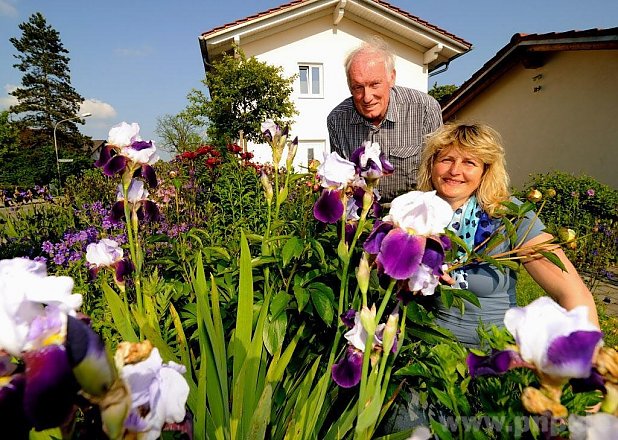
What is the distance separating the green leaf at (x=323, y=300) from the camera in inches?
51.3

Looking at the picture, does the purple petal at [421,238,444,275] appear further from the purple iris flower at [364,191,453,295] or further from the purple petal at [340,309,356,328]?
the purple petal at [340,309,356,328]

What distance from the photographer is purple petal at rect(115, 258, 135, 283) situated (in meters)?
1.56

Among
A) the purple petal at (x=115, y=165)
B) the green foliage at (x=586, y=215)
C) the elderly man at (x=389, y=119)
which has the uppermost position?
the elderly man at (x=389, y=119)

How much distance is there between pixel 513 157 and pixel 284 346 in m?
9.94

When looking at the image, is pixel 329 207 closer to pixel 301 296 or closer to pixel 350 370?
pixel 301 296

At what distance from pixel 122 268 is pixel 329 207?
2.94ft

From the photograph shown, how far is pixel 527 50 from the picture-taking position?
8.42 metres

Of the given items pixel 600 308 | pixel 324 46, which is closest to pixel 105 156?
pixel 600 308

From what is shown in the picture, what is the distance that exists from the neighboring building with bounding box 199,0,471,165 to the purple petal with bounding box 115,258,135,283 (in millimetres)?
10519

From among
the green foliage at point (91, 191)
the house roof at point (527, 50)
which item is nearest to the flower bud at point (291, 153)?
the green foliage at point (91, 191)

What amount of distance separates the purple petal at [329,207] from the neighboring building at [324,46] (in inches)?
427

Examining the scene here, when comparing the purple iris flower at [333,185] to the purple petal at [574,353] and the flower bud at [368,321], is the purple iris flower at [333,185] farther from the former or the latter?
the purple petal at [574,353]

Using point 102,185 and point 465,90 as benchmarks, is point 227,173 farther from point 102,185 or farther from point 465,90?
point 465,90

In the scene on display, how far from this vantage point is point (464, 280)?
5.69 feet
